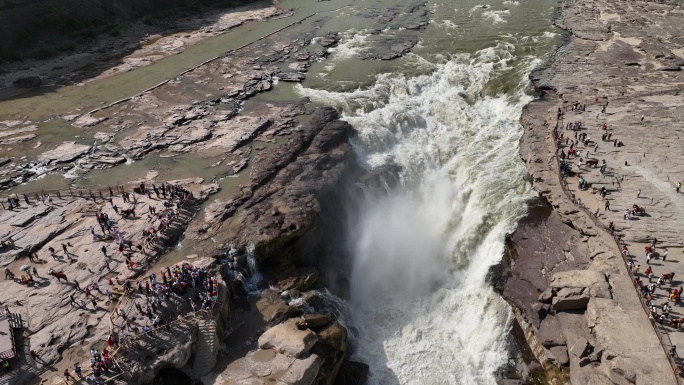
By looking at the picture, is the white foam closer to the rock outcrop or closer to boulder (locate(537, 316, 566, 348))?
the rock outcrop

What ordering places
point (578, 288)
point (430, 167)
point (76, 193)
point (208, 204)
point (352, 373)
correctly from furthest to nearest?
1. point (430, 167)
2. point (76, 193)
3. point (208, 204)
4. point (352, 373)
5. point (578, 288)

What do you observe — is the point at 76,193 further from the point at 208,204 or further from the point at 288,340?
the point at 288,340

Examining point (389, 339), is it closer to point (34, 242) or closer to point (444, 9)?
point (34, 242)

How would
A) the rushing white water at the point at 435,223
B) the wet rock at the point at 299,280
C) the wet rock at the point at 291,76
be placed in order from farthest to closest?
the wet rock at the point at 291,76, the rushing white water at the point at 435,223, the wet rock at the point at 299,280

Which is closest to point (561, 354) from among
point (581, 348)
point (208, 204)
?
point (581, 348)

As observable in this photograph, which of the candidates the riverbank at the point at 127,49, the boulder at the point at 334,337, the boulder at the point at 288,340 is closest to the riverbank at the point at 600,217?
the boulder at the point at 334,337

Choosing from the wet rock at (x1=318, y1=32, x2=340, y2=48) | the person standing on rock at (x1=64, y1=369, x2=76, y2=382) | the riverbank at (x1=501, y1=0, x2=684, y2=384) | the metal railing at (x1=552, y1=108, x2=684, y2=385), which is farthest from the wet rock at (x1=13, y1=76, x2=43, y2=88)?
the metal railing at (x1=552, y1=108, x2=684, y2=385)

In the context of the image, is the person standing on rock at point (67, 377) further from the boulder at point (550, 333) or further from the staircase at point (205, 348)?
the boulder at point (550, 333)
